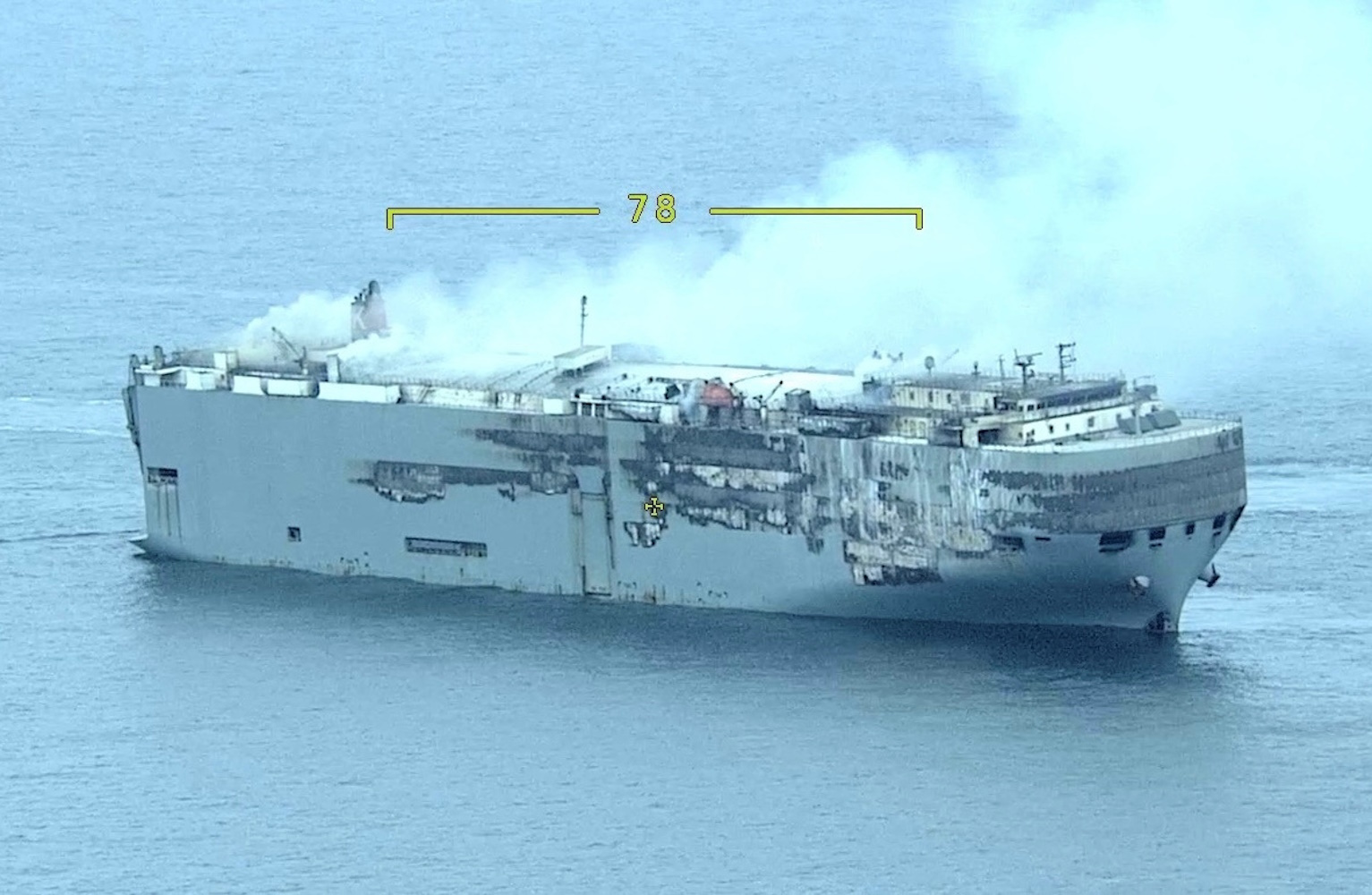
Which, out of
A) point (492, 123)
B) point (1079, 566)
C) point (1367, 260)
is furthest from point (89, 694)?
point (492, 123)

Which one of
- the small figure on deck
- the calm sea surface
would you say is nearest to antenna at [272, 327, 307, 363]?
the small figure on deck

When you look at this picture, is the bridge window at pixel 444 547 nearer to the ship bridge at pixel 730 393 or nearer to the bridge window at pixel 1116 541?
the ship bridge at pixel 730 393

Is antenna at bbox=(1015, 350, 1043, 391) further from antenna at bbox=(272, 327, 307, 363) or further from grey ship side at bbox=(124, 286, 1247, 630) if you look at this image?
antenna at bbox=(272, 327, 307, 363)

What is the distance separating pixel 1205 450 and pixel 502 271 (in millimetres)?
49454

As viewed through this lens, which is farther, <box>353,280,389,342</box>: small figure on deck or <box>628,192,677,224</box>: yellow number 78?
<box>628,192,677,224</box>: yellow number 78

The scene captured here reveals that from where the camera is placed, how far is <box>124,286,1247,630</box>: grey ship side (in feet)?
341

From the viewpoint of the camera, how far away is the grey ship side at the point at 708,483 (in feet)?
341

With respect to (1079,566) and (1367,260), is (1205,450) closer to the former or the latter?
(1079,566)

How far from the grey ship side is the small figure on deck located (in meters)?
0.25

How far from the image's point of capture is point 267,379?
118 metres

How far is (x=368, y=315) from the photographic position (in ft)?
404
